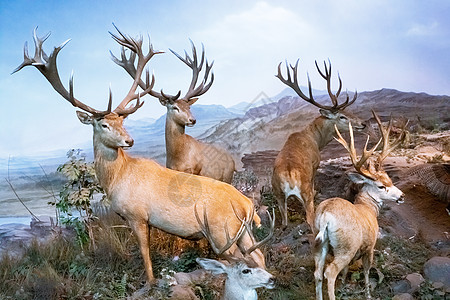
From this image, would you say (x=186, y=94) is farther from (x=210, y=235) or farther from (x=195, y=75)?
(x=210, y=235)

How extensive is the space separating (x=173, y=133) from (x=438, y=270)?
3.10 meters

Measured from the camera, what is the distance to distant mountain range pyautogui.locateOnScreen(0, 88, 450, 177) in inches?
295

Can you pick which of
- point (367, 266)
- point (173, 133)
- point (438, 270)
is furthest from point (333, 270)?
point (173, 133)

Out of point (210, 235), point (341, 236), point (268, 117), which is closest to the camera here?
point (341, 236)

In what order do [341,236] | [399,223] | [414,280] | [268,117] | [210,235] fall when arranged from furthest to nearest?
[268,117], [399,223], [414,280], [210,235], [341,236]

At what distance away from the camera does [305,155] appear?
6246mm

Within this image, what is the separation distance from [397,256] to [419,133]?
3.05m

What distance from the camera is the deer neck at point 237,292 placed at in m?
3.71

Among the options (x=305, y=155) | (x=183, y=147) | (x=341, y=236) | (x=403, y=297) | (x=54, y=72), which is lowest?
(x=403, y=297)

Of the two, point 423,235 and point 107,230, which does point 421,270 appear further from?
point 107,230

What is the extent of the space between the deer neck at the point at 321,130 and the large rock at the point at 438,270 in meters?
2.30

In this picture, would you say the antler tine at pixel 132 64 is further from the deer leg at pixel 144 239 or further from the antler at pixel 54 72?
the deer leg at pixel 144 239

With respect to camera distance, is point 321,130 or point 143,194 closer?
point 143,194

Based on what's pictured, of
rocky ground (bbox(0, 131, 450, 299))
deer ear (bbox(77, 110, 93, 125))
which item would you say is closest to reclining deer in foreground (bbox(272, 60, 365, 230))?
rocky ground (bbox(0, 131, 450, 299))
